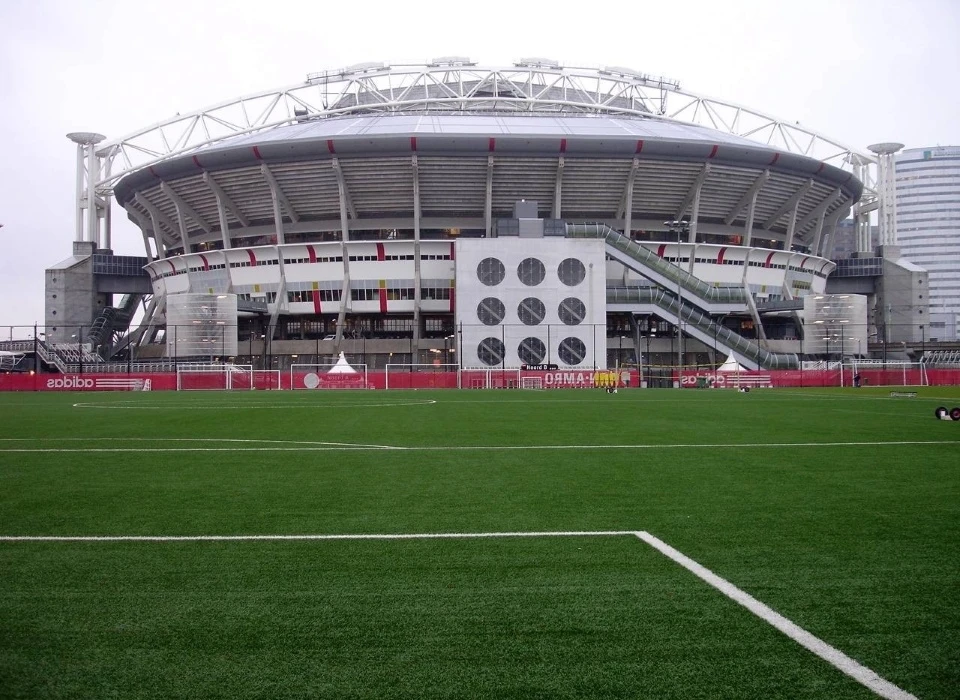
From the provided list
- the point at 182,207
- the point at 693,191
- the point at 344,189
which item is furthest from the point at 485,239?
the point at 182,207

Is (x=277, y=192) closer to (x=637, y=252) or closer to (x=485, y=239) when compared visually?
(x=485, y=239)

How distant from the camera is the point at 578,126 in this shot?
72.9m

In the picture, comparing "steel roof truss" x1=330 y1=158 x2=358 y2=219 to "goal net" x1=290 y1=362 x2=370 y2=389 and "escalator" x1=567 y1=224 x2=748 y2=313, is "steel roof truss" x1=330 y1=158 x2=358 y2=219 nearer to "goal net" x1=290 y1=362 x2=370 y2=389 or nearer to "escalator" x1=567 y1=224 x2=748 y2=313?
"escalator" x1=567 y1=224 x2=748 y2=313

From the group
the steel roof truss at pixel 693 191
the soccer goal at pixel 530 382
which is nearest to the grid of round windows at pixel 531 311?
the soccer goal at pixel 530 382

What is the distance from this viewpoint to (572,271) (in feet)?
217

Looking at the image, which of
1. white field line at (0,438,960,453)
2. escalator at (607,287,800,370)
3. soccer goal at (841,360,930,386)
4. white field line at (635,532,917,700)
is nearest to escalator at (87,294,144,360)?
escalator at (607,287,800,370)

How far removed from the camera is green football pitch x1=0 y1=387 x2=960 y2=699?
332 centimetres

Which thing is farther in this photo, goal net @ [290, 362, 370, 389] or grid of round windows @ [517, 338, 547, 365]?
grid of round windows @ [517, 338, 547, 365]

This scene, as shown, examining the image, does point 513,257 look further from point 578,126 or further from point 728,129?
point 728,129

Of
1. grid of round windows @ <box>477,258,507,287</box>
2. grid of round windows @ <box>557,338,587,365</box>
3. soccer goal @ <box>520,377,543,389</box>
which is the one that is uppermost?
grid of round windows @ <box>477,258,507,287</box>

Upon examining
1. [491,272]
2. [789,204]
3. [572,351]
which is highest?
[789,204]

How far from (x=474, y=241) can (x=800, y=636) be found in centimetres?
6352

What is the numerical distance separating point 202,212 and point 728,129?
56429mm

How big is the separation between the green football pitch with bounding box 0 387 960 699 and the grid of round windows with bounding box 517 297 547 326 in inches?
2176
